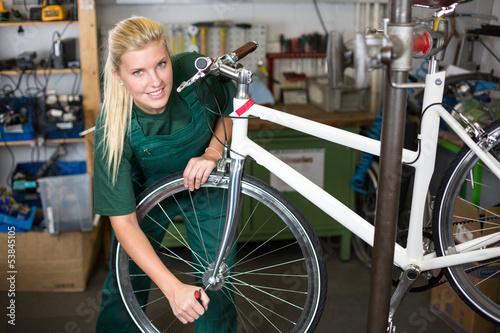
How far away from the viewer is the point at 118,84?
1.48m

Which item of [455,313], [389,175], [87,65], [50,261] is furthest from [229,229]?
[87,65]

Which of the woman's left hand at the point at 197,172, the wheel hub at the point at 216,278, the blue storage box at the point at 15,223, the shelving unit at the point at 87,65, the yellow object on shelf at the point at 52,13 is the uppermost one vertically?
the yellow object on shelf at the point at 52,13

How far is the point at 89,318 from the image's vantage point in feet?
8.05

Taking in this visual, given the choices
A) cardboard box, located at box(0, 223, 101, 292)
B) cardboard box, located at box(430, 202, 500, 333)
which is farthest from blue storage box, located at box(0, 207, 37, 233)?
cardboard box, located at box(430, 202, 500, 333)

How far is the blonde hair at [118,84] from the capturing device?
4.57 feet

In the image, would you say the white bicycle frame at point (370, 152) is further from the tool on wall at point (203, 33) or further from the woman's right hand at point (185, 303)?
the tool on wall at point (203, 33)

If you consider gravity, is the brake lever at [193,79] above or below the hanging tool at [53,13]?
below

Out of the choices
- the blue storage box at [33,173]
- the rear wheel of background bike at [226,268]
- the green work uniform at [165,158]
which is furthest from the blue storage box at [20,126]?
the green work uniform at [165,158]

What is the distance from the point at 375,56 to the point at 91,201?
2241 mm

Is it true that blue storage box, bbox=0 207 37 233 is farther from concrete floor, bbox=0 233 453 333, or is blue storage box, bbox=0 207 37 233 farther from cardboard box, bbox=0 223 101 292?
concrete floor, bbox=0 233 453 333

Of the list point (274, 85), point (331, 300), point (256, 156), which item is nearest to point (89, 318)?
point (331, 300)

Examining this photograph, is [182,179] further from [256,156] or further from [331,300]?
[331,300]

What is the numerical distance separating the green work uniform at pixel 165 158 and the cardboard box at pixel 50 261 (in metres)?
0.96

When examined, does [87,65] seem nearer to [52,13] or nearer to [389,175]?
[52,13]
